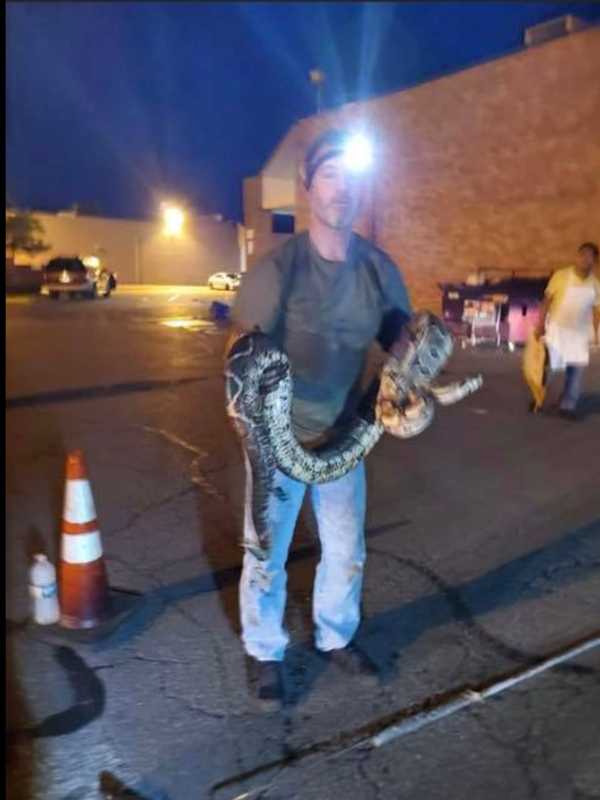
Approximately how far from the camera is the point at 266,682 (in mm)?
3150

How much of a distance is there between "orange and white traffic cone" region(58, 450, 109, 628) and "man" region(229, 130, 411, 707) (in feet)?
2.62

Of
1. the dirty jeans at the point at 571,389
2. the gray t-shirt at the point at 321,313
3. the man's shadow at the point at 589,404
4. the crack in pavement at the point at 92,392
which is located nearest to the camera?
the gray t-shirt at the point at 321,313

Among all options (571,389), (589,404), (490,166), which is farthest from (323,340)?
(490,166)

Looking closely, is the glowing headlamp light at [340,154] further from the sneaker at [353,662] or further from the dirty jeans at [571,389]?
the dirty jeans at [571,389]

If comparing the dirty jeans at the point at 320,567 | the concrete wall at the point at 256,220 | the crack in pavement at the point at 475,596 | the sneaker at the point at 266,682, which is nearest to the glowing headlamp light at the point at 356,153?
the dirty jeans at the point at 320,567

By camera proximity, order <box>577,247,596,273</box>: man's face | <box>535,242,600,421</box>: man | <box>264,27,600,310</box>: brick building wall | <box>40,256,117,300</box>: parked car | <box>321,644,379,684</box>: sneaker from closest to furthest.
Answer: <box>321,644,379,684</box>: sneaker
<box>577,247,596,273</box>: man's face
<box>535,242,600,421</box>: man
<box>264,27,600,310</box>: brick building wall
<box>40,256,117,300</box>: parked car

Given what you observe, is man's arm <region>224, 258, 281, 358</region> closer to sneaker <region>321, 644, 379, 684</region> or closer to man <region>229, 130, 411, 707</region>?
man <region>229, 130, 411, 707</region>

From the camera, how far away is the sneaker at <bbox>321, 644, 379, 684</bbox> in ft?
10.8

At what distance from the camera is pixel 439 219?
21.1 m

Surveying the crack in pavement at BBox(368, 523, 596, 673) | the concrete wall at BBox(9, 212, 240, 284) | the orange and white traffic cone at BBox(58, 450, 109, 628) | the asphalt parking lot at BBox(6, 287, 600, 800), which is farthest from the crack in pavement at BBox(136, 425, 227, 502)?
the concrete wall at BBox(9, 212, 240, 284)

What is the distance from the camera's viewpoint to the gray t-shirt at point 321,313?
9.42ft

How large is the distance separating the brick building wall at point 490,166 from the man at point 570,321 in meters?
9.84

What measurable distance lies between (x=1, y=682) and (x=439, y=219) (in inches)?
763

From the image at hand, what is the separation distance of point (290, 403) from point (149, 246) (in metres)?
52.9
